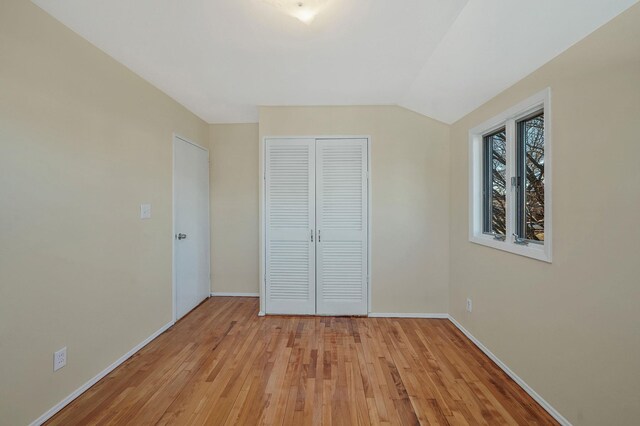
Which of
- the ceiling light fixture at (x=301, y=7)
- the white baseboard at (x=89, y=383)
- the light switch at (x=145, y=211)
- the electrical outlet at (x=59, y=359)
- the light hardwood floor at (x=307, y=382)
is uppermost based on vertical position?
the ceiling light fixture at (x=301, y=7)

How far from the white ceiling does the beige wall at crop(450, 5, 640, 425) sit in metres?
0.21

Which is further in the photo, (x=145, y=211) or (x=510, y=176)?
(x=145, y=211)

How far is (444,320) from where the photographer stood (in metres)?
2.85

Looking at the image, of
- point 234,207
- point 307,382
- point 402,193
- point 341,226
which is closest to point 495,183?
point 402,193

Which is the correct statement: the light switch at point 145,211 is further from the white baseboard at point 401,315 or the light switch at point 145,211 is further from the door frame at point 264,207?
the white baseboard at point 401,315

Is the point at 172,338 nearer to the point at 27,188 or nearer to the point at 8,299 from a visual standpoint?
the point at 8,299

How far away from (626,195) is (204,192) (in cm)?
376

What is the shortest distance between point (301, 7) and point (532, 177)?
6.42 feet

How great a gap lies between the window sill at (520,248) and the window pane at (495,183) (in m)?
0.15

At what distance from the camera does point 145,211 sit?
7.70ft

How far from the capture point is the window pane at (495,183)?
220 centimetres

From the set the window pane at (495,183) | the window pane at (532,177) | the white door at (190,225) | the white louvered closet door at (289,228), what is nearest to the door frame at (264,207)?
the white louvered closet door at (289,228)

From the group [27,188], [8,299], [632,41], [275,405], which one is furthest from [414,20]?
[8,299]

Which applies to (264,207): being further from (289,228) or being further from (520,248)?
(520,248)
